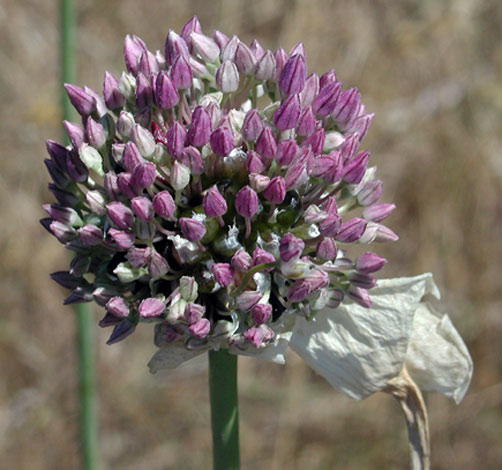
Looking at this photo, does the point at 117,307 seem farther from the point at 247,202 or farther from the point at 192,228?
the point at 247,202

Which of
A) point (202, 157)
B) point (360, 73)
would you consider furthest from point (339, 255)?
point (360, 73)

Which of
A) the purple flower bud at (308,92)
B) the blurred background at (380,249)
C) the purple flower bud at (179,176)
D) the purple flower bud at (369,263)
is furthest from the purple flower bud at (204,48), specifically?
the blurred background at (380,249)

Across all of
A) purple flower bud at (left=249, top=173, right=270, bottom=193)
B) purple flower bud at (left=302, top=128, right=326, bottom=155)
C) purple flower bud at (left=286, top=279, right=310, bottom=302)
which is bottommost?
purple flower bud at (left=286, top=279, right=310, bottom=302)

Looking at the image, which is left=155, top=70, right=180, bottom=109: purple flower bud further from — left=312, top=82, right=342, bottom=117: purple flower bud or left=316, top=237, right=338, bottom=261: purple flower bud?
left=316, top=237, right=338, bottom=261: purple flower bud

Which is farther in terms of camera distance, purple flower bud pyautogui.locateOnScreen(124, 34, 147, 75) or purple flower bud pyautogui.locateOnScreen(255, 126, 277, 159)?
purple flower bud pyautogui.locateOnScreen(124, 34, 147, 75)

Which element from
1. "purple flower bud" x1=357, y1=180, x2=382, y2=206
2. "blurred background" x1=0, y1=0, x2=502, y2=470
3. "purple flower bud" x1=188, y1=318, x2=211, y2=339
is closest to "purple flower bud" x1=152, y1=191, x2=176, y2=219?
"purple flower bud" x1=188, y1=318, x2=211, y2=339
